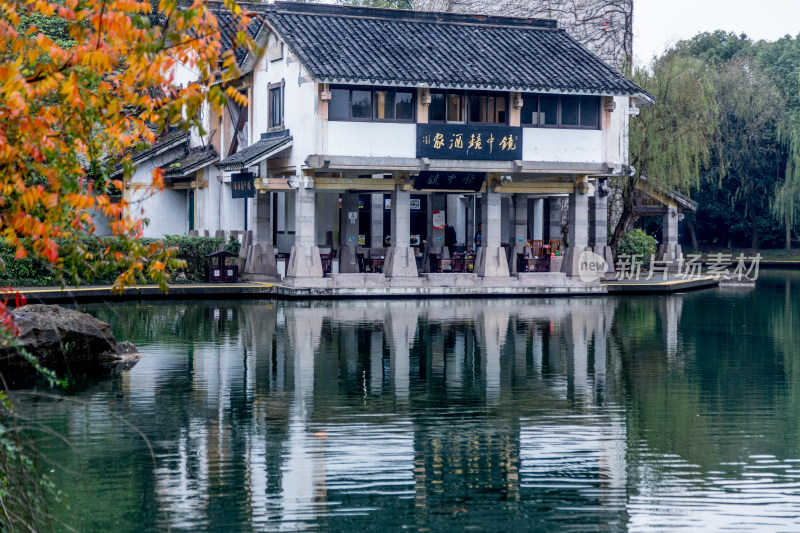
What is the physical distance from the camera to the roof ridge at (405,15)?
31.6 metres

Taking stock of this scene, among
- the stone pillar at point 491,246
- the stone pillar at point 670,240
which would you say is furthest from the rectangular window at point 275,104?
the stone pillar at point 670,240

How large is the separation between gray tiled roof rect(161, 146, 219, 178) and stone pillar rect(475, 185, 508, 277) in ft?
30.1

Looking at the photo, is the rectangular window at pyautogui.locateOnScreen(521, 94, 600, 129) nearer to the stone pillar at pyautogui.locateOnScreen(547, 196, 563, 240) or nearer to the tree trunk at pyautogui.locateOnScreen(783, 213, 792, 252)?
the stone pillar at pyautogui.locateOnScreen(547, 196, 563, 240)

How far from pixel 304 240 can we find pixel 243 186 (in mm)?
3605

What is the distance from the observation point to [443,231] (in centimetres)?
3753

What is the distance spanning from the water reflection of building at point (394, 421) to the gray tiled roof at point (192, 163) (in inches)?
566

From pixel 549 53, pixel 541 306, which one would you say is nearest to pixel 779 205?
pixel 549 53

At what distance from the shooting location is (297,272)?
29.0m

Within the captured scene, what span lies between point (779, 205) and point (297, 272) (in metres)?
32.3

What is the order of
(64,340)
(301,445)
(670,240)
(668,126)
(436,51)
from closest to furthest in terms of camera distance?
(301,445) → (64,340) → (436,51) → (668,126) → (670,240)

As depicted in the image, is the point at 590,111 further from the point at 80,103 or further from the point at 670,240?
the point at 80,103

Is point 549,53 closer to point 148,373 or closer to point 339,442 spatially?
point 148,373

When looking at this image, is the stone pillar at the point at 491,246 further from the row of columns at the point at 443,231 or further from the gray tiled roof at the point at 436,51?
the gray tiled roof at the point at 436,51

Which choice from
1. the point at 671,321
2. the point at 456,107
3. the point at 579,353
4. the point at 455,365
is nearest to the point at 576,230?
the point at 456,107
